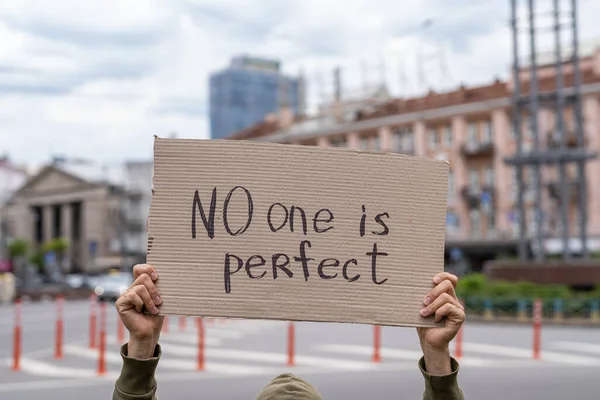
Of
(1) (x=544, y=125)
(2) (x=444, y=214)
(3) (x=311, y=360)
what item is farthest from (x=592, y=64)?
(2) (x=444, y=214)

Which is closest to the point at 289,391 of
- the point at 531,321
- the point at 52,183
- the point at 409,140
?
the point at 531,321

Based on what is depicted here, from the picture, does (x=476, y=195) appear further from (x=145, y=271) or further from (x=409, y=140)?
(x=145, y=271)

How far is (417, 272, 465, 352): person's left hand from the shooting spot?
2.80 m

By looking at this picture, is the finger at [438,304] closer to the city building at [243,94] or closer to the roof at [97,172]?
the city building at [243,94]

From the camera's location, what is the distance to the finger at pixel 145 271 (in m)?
2.88

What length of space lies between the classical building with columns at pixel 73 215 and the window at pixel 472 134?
38736 millimetres

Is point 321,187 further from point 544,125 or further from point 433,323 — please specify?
point 544,125

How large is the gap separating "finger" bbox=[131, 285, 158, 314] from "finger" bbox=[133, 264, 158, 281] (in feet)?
0.18

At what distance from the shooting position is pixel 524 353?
15.3 metres

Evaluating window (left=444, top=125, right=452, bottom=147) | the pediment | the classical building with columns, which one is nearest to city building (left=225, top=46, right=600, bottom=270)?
window (left=444, top=125, right=452, bottom=147)

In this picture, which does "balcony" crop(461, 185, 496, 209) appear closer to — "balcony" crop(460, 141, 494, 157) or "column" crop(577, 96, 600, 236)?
"balcony" crop(460, 141, 494, 157)

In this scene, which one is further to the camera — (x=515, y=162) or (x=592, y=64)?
(x=592, y=64)

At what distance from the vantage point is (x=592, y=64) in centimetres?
5453

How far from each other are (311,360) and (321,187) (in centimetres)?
1144
